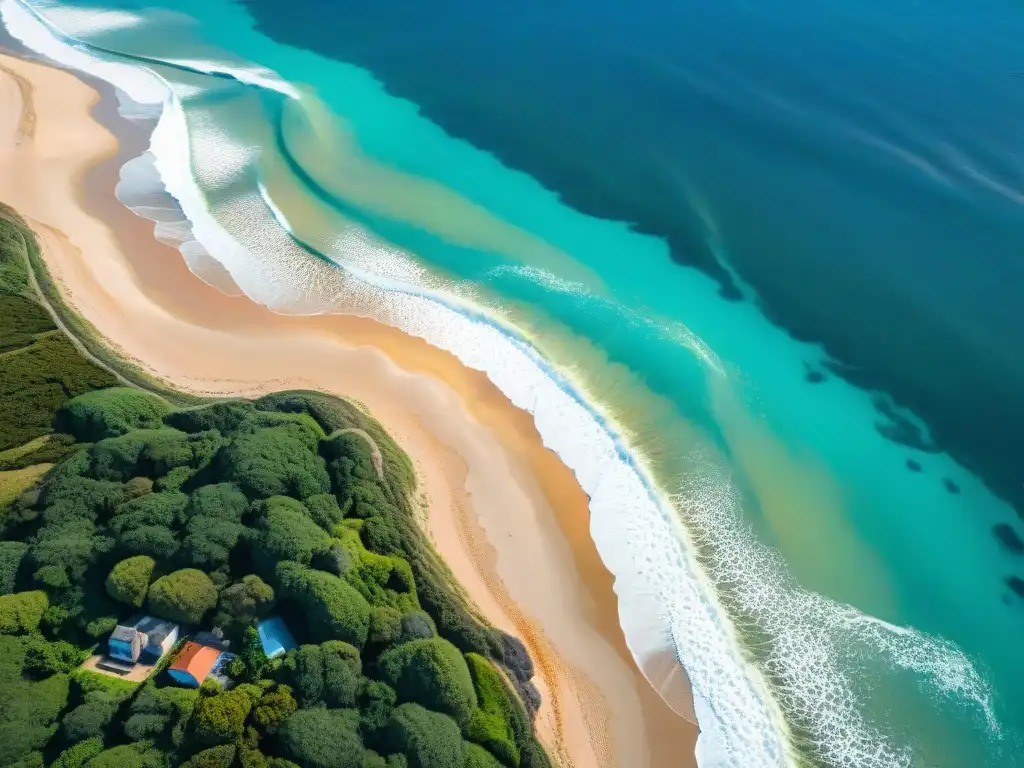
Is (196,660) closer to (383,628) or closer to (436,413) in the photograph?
(383,628)

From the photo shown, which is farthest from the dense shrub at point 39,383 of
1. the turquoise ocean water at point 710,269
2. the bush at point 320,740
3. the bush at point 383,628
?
the bush at point 320,740

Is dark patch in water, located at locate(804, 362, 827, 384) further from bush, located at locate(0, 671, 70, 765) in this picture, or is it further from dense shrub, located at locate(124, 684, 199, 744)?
bush, located at locate(0, 671, 70, 765)

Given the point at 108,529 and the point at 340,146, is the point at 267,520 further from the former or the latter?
the point at 340,146

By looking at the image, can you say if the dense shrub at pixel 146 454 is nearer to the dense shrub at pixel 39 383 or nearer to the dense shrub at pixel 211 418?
the dense shrub at pixel 211 418

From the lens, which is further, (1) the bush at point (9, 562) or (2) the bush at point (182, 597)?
(1) the bush at point (9, 562)

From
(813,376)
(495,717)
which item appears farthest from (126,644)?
(813,376)

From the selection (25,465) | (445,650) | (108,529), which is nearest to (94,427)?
(25,465)
